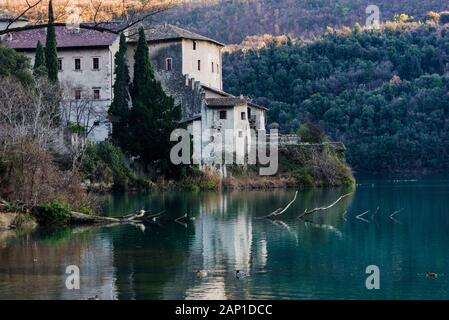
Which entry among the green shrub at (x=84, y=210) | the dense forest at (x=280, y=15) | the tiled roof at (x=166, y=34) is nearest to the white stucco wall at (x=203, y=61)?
the tiled roof at (x=166, y=34)

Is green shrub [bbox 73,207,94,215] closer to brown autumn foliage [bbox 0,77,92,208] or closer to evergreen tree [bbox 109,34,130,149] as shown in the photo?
brown autumn foliage [bbox 0,77,92,208]

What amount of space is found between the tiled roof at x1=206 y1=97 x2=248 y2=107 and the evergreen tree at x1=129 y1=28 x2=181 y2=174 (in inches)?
117

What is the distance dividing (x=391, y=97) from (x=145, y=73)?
147 ft

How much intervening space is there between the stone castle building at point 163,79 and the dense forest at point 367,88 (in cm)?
2297

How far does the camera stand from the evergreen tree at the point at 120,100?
228ft

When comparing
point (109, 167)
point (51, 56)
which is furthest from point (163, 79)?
point (109, 167)

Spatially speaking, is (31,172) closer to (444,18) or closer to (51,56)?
(51,56)

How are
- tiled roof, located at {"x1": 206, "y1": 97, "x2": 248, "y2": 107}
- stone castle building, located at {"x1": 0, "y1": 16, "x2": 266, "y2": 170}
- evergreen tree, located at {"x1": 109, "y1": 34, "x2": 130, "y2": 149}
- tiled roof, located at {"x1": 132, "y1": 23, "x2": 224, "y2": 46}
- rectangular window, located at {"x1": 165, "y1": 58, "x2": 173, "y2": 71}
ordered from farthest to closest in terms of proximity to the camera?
tiled roof, located at {"x1": 132, "y1": 23, "x2": 224, "y2": 46} < rectangular window, located at {"x1": 165, "y1": 58, "x2": 173, "y2": 71} < stone castle building, located at {"x1": 0, "y1": 16, "x2": 266, "y2": 170} < tiled roof, located at {"x1": 206, "y1": 97, "x2": 248, "y2": 107} < evergreen tree, located at {"x1": 109, "y1": 34, "x2": 130, "y2": 149}

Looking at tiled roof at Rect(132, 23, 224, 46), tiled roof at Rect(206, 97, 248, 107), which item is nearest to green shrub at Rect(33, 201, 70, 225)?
tiled roof at Rect(206, 97, 248, 107)

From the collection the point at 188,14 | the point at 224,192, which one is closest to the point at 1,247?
the point at 224,192

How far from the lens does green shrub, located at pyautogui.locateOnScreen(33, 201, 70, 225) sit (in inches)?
1642

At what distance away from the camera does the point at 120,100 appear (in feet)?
231

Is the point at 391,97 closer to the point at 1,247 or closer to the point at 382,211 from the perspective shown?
the point at 382,211
